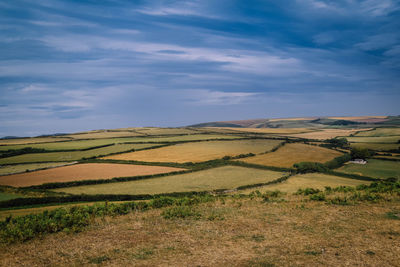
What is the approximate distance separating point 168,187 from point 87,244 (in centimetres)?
2592

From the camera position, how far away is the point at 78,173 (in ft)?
156

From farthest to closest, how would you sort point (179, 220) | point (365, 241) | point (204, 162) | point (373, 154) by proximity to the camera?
point (373, 154)
point (204, 162)
point (179, 220)
point (365, 241)

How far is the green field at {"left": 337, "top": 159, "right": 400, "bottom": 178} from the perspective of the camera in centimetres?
5301

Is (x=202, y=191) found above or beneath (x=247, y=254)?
beneath

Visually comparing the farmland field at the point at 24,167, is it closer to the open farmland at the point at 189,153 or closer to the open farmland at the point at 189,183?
the open farmland at the point at 189,153

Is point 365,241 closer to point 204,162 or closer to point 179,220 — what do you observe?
point 179,220

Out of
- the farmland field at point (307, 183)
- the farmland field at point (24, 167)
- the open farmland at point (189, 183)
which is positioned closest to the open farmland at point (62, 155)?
the farmland field at point (24, 167)

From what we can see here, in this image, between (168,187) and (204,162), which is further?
(204,162)

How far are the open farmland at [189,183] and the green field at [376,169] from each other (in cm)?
1873

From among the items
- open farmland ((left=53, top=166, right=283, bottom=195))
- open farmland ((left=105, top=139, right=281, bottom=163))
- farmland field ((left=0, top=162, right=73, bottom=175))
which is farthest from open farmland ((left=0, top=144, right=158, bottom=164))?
open farmland ((left=53, top=166, right=283, bottom=195))

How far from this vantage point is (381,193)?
24.0 metres

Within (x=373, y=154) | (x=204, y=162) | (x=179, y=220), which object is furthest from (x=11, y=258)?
(x=373, y=154)

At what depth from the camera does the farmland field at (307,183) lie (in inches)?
1533

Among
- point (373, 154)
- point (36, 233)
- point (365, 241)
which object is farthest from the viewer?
point (373, 154)
